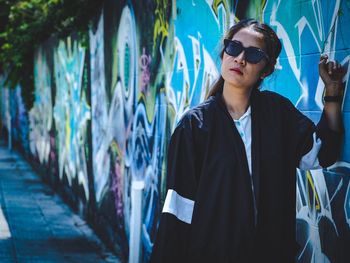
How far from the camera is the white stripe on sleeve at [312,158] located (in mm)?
2762

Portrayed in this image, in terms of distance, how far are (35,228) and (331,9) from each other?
5.92m

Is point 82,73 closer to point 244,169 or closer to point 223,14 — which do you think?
point 223,14

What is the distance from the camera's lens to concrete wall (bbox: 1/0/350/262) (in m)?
3.10

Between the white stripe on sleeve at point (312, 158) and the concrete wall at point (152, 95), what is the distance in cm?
19

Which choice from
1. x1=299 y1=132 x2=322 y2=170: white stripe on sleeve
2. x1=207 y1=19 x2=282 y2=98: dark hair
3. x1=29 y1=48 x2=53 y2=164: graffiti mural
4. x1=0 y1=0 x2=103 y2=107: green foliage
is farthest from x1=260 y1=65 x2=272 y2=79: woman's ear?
x1=29 y1=48 x2=53 y2=164: graffiti mural

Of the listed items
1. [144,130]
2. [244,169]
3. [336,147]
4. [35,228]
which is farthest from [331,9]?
[35,228]

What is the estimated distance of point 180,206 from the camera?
2.79 m

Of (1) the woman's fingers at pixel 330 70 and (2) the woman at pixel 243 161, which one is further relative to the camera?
(1) the woman's fingers at pixel 330 70

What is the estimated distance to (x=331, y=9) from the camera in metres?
3.00

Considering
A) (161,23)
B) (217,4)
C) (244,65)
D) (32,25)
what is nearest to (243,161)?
(244,65)

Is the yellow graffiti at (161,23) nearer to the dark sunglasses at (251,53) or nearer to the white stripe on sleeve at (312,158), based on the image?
the dark sunglasses at (251,53)

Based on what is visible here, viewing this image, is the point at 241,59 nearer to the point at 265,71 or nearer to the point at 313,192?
the point at 265,71

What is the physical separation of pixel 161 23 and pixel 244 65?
9.18 ft

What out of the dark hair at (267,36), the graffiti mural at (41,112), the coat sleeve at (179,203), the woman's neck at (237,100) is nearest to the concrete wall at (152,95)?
the dark hair at (267,36)
